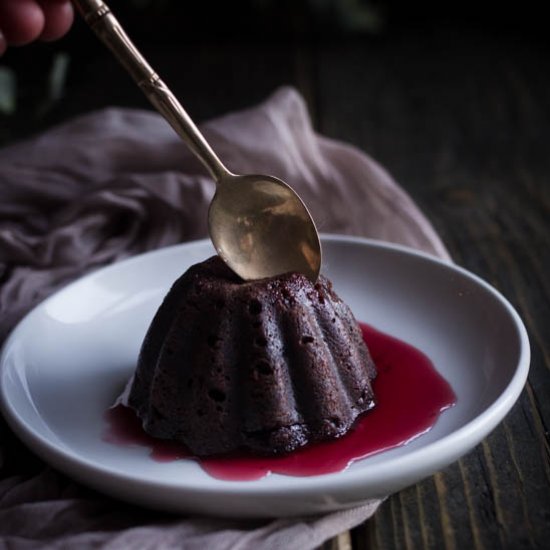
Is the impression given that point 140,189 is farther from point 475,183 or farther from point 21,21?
point 475,183

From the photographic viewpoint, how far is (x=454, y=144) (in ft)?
12.3

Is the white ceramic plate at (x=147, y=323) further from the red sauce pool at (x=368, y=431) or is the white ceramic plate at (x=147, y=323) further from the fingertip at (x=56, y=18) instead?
the fingertip at (x=56, y=18)

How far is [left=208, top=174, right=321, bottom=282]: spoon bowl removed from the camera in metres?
2.12

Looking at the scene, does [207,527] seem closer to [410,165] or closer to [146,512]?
[146,512]

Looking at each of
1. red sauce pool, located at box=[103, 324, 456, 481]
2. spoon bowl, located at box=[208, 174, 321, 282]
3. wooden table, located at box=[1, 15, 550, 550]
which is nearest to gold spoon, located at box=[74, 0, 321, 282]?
spoon bowl, located at box=[208, 174, 321, 282]

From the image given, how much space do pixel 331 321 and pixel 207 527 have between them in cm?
58

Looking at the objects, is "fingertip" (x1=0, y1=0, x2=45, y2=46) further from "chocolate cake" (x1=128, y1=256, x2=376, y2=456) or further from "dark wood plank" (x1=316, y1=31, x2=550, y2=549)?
"dark wood plank" (x1=316, y1=31, x2=550, y2=549)

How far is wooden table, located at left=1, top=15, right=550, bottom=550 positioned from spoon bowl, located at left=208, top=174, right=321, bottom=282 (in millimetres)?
565

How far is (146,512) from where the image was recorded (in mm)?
1736

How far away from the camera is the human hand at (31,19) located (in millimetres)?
2371

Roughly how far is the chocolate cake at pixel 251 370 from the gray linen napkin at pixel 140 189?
2.09 ft

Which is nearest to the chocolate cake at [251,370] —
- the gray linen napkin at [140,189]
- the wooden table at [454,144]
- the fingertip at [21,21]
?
the wooden table at [454,144]

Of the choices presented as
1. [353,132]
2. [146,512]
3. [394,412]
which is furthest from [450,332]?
[353,132]

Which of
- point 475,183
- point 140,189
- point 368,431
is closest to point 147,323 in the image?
point 140,189
